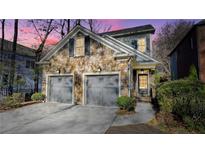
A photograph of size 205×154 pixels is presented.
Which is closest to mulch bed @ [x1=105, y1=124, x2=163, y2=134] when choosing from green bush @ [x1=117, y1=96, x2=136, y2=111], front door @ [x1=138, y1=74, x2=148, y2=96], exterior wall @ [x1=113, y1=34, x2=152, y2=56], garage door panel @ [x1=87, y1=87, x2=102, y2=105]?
green bush @ [x1=117, y1=96, x2=136, y2=111]

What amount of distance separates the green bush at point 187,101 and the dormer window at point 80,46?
4.85m

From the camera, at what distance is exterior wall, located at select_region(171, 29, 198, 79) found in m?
9.43

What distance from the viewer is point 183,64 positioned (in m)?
12.0

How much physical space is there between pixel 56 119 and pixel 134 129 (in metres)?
3.32

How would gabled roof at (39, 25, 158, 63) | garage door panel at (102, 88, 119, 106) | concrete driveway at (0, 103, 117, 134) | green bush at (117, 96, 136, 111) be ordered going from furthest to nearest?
gabled roof at (39, 25, 158, 63)
garage door panel at (102, 88, 119, 106)
green bush at (117, 96, 136, 111)
concrete driveway at (0, 103, 117, 134)

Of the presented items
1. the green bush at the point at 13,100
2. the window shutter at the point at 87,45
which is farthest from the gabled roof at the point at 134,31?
the green bush at the point at 13,100

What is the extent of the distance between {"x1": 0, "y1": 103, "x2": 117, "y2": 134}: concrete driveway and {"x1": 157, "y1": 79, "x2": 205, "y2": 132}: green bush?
223 cm

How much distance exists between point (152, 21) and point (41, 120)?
6.23 metres

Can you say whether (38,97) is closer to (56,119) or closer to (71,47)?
(56,119)

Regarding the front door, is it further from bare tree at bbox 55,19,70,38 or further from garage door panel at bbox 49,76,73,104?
bare tree at bbox 55,19,70,38

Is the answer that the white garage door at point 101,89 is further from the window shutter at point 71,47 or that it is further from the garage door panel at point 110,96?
the window shutter at point 71,47

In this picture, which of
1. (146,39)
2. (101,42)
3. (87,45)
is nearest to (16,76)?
(87,45)
